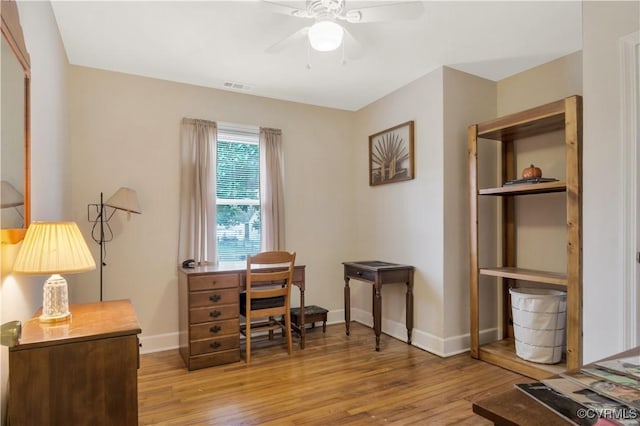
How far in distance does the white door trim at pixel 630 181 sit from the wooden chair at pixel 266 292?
2.29 meters

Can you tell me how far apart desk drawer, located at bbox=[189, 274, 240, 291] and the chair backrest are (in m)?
0.14

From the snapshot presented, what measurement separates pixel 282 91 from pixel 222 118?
2.27 feet

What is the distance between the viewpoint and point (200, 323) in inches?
118

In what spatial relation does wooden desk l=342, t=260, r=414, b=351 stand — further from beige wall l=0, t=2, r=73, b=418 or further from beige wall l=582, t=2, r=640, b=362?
beige wall l=0, t=2, r=73, b=418

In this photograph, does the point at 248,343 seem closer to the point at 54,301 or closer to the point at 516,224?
the point at 54,301

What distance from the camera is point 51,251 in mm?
1518

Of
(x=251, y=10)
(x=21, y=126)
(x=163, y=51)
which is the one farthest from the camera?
(x=163, y=51)

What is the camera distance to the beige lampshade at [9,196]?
1295 mm

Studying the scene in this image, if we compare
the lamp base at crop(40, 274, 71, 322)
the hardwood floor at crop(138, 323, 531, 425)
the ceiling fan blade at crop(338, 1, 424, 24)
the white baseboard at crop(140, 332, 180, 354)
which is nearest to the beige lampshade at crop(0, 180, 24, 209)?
the lamp base at crop(40, 274, 71, 322)

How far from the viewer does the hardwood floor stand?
221 cm

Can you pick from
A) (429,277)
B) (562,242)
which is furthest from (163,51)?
(562,242)

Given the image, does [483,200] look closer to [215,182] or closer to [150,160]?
[215,182]

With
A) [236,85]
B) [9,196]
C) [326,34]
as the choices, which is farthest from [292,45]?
[9,196]

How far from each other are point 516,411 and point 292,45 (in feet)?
9.04
